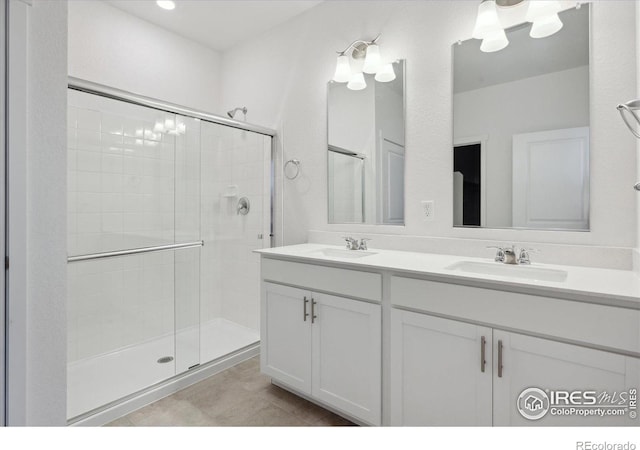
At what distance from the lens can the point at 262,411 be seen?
181cm

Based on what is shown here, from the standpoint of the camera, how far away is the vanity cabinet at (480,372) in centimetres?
107

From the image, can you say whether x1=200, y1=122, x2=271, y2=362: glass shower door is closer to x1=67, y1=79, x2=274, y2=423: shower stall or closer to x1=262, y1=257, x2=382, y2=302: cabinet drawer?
x1=67, y1=79, x2=274, y2=423: shower stall

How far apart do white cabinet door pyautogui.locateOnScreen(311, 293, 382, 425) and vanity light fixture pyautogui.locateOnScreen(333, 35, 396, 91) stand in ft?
4.78

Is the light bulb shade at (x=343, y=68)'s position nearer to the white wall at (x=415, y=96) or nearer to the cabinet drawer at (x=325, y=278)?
the white wall at (x=415, y=96)

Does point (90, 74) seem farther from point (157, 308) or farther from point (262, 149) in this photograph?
point (157, 308)

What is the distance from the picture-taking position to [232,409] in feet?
6.01

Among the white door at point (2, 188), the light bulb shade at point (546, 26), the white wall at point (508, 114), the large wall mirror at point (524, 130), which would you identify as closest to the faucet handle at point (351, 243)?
the large wall mirror at point (524, 130)

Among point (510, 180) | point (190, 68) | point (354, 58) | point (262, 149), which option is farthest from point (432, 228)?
Result: point (190, 68)

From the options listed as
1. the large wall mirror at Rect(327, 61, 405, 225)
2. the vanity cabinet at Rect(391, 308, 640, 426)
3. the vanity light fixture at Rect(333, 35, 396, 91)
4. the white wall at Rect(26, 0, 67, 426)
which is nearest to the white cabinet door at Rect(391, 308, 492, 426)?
the vanity cabinet at Rect(391, 308, 640, 426)

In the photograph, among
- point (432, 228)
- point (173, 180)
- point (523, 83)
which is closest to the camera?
point (523, 83)

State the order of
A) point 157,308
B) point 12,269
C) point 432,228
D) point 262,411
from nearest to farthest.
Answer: point 12,269 → point 262,411 → point 432,228 → point 157,308

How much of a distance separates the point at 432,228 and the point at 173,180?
68.4 inches

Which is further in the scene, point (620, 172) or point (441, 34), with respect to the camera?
point (441, 34)

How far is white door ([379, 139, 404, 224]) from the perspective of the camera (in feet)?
6.79
